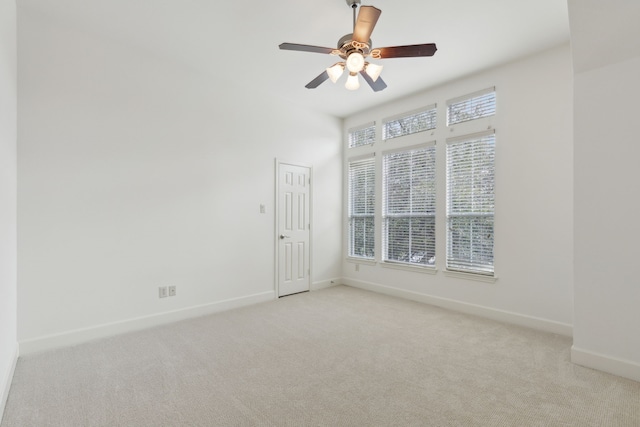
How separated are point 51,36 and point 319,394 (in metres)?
3.96

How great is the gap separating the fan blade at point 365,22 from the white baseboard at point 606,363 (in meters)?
3.11

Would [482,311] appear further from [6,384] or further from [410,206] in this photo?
[6,384]

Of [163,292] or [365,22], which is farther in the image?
[163,292]

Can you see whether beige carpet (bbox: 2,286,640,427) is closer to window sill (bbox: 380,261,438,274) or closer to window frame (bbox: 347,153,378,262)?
window sill (bbox: 380,261,438,274)

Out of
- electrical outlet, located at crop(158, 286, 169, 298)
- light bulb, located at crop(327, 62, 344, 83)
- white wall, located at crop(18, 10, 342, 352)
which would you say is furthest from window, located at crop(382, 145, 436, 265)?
electrical outlet, located at crop(158, 286, 169, 298)

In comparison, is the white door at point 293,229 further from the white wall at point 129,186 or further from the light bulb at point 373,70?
the light bulb at point 373,70

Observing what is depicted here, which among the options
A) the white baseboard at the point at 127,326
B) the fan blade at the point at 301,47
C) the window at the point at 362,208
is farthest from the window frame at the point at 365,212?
the fan blade at the point at 301,47

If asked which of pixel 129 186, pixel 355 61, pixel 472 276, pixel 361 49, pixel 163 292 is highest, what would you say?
pixel 361 49

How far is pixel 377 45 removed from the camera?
3348 millimetres

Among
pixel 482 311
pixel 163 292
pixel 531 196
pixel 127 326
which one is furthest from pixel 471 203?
pixel 127 326

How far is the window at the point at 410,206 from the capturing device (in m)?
4.54

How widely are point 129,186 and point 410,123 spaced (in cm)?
386

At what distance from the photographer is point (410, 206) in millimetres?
4777

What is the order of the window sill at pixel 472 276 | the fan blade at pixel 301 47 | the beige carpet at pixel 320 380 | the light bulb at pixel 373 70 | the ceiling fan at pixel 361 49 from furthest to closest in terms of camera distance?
the window sill at pixel 472 276 < the light bulb at pixel 373 70 < the fan blade at pixel 301 47 < the ceiling fan at pixel 361 49 < the beige carpet at pixel 320 380
